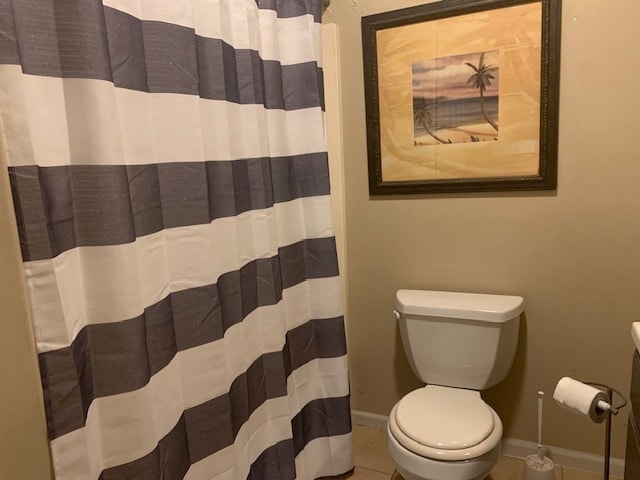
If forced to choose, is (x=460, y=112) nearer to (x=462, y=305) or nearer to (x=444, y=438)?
(x=462, y=305)

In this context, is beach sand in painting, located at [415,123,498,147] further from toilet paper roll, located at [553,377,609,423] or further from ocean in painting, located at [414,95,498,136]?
toilet paper roll, located at [553,377,609,423]

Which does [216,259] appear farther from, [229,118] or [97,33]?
[97,33]

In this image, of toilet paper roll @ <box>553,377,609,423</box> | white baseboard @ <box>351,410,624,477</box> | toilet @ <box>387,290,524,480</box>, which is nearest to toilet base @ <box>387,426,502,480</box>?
toilet @ <box>387,290,524,480</box>

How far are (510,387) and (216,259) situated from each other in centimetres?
141

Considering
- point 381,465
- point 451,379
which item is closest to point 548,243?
point 451,379

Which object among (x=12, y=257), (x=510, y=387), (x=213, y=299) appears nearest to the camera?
(x=12, y=257)

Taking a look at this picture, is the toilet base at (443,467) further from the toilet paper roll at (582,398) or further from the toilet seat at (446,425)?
the toilet paper roll at (582,398)

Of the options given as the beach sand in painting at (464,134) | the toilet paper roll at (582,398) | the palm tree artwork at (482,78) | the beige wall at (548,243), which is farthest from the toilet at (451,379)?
the palm tree artwork at (482,78)

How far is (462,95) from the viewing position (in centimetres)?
183

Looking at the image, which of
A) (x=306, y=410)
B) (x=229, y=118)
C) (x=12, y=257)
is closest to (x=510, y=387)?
(x=306, y=410)

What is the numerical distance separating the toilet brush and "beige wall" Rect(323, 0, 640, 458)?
0.44ft

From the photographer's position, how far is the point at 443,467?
1.42 m

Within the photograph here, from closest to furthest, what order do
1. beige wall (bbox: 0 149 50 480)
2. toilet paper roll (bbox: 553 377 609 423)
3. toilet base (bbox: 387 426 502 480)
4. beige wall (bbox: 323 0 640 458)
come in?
beige wall (bbox: 0 149 50 480) → toilet paper roll (bbox: 553 377 609 423) → toilet base (bbox: 387 426 502 480) → beige wall (bbox: 323 0 640 458)

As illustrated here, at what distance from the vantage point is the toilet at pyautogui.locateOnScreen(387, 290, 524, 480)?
4.74 feet
